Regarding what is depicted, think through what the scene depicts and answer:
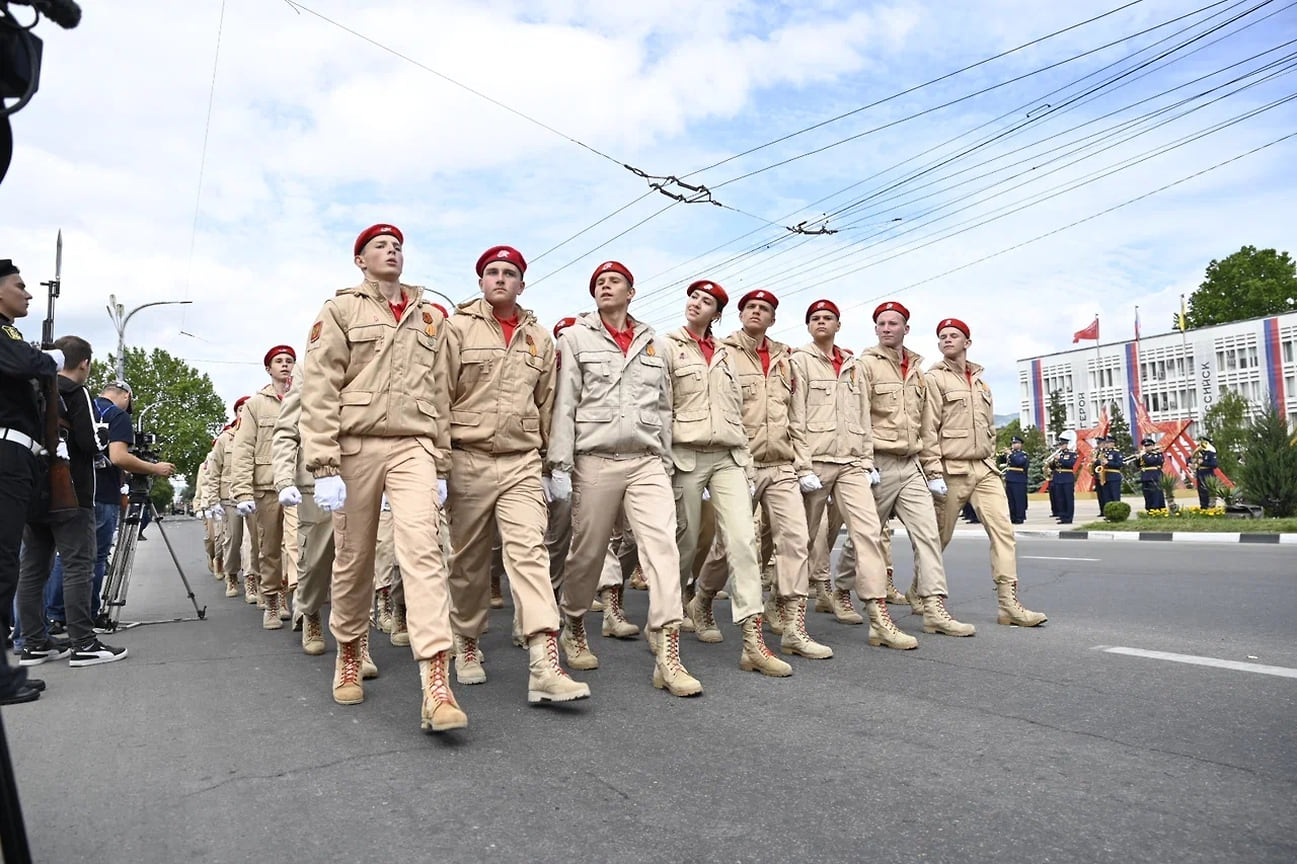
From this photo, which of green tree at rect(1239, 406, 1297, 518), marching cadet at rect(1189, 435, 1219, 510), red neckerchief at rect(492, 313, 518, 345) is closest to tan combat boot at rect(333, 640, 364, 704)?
red neckerchief at rect(492, 313, 518, 345)

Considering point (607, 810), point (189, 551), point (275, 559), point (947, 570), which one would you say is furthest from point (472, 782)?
point (189, 551)

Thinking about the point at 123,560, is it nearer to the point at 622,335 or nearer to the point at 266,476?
the point at 266,476

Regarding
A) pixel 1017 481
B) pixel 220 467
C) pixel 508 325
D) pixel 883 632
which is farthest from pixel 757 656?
pixel 1017 481

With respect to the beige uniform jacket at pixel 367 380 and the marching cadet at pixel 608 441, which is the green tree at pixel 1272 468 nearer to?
the marching cadet at pixel 608 441

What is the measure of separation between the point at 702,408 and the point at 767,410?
694 mm

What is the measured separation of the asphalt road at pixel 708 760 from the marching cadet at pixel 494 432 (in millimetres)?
639

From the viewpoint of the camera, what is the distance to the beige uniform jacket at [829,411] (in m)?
6.58

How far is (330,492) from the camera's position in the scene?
4559 mm

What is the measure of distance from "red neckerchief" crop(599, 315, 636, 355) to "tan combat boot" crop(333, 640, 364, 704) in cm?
205

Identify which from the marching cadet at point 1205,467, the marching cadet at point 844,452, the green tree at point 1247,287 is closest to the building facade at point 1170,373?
the green tree at point 1247,287

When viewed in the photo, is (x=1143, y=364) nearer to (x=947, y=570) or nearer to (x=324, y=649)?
(x=947, y=570)

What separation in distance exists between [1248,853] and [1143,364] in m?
75.1

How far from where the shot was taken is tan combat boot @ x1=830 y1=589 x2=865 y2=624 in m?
7.52

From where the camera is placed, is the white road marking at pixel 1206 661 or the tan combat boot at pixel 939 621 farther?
the tan combat boot at pixel 939 621
